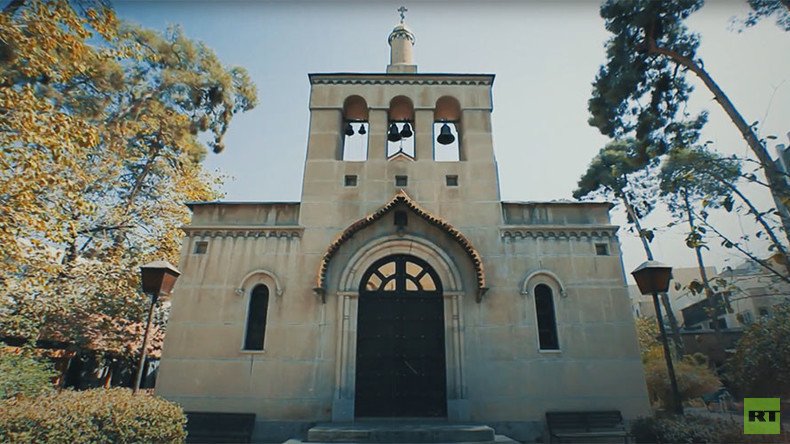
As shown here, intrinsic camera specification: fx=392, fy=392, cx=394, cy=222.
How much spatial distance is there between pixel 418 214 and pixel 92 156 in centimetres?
1372

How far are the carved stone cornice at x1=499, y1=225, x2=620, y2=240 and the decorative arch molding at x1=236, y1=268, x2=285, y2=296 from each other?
6339 millimetres

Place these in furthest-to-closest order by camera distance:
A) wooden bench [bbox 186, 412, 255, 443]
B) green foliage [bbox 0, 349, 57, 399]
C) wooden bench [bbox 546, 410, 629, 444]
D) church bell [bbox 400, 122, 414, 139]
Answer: church bell [bbox 400, 122, 414, 139]
green foliage [bbox 0, 349, 57, 399]
wooden bench [bbox 186, 412, 255, 443]
wooden bench [bbox 546, 410, 629, 444]

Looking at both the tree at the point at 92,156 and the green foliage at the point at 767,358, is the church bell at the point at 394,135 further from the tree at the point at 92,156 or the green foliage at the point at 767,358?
the green foliage at the point at 767,358

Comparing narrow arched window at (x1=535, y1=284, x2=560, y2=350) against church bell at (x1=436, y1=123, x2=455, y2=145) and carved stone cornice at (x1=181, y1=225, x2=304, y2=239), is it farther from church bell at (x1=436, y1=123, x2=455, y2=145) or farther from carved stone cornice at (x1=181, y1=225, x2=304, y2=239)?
carved stone cornice at (x1=181, y1=225, x2=304, y2=239)

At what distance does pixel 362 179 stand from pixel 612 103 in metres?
8.91

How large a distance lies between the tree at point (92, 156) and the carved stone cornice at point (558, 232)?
11037 mm

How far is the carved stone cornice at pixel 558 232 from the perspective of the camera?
1105 centimetres

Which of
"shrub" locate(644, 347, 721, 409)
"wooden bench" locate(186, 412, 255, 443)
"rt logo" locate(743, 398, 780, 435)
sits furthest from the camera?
"shrub" locate(644, 347, 721, 409)

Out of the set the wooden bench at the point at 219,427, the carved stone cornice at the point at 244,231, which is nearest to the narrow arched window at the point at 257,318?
the carved stone cornice at the point at 244,231

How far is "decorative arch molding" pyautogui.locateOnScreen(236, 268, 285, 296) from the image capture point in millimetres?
10492

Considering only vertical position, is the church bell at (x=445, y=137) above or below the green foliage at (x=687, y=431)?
above

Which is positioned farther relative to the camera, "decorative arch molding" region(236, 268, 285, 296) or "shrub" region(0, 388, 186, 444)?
"decorative arch molding" region(236, 268, 285, 296)

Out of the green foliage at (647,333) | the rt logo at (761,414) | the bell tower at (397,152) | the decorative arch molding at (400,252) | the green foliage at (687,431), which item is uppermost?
the bell tower at (397,152)

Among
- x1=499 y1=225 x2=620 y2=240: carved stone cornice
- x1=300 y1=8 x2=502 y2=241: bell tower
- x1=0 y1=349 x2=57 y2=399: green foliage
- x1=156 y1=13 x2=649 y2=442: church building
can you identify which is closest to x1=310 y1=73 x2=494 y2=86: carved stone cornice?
x1=300 y1=8 x2=502 y2=241: bell tower
